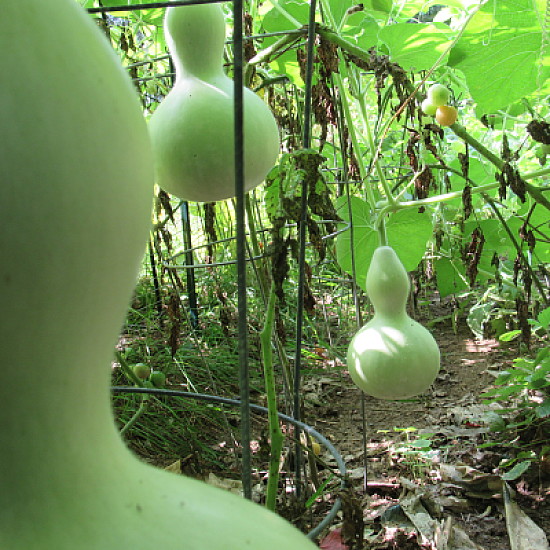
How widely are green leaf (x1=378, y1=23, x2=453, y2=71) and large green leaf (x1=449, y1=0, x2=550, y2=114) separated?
0.12 meters

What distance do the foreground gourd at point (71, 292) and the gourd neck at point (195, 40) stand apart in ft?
1.49

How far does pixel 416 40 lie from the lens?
178 centimetres

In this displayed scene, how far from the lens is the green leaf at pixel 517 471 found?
1763 mm

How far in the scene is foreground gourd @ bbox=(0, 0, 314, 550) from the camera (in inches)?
8.1

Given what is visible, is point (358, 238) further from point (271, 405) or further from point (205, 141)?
point (205, 141)

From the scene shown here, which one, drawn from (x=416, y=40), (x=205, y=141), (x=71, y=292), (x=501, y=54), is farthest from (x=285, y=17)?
(x=71, y=292)

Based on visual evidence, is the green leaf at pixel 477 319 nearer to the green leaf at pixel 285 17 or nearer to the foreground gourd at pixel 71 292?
the green leaf at pixel 285 17

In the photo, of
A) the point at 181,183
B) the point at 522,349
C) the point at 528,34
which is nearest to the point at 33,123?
the point at 181,183

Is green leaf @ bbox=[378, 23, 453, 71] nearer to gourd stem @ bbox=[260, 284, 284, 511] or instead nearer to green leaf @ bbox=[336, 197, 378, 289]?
green leaf @ bbox=[336, 197, 378, 289]

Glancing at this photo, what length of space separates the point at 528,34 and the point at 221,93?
137cm

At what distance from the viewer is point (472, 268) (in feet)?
4.85

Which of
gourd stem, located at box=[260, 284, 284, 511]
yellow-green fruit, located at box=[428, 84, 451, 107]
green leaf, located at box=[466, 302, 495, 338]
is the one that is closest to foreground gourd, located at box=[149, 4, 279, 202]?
gourd stem, located at box=[260, 284, 284, 511]

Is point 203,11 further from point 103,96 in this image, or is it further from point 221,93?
point 103,96

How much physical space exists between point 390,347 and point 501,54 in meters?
1.08
